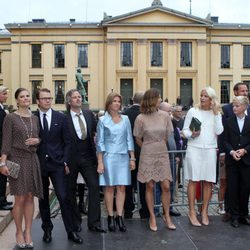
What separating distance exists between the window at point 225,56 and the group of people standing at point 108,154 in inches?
1831

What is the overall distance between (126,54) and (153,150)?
44.5 m

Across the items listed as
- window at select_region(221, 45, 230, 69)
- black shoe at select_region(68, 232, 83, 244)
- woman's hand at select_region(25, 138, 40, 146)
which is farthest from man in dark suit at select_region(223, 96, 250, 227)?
window at select_region(221, 45, 230, 69)

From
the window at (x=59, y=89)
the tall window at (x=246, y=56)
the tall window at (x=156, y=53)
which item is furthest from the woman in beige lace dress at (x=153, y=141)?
the tall window at (x=246, y=56)

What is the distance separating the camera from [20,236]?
612 cm

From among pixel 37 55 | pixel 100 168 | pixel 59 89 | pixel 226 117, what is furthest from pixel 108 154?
pixel 37 55

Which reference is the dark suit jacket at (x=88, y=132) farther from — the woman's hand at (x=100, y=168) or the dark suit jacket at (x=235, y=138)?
the dark suit jacket at (x=235, y=138)

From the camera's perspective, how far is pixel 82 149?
6.82 meters

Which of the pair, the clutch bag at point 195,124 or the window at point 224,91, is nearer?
the clutch bag at point 195,124

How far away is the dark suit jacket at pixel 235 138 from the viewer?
732cm

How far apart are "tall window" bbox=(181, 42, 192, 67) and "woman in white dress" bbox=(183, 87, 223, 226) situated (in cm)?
4467

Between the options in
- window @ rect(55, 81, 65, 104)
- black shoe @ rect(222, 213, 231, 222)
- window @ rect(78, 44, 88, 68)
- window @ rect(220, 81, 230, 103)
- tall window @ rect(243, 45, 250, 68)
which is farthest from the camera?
tall window @ rect(243, 45, 250, 68)

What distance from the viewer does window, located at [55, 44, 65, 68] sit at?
169 ft

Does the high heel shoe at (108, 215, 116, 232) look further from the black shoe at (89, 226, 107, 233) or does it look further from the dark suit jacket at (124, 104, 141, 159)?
the dark suit jacket at (124, 104, 141, 159)

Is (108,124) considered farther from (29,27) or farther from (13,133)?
(29,27)
